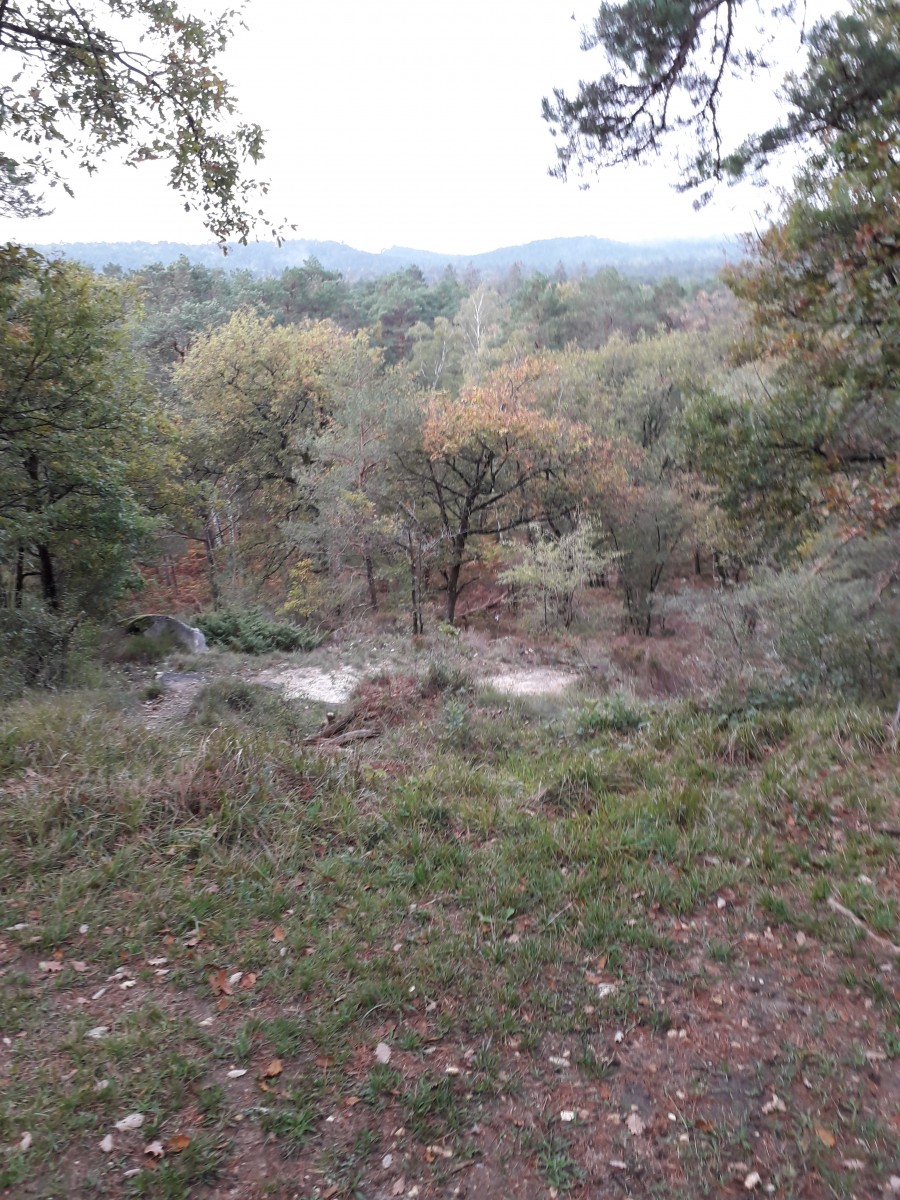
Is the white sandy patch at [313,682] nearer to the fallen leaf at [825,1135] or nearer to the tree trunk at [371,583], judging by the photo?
the fallen leaf at [825,1135]

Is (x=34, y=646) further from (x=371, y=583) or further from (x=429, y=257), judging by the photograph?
(x=429, y=257)

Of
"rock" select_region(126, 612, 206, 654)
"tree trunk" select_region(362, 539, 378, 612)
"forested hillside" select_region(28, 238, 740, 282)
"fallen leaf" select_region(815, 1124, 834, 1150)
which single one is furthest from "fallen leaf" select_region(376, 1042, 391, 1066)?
"forested hillside" select_region(28, 238, 740, 282)

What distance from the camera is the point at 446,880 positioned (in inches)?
Result: 171

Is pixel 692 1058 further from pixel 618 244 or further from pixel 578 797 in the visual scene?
pixel 618 244

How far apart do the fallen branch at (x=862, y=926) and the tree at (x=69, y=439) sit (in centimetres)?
865

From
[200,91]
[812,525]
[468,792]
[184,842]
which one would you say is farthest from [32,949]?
[812,525]

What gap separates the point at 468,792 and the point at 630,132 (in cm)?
602

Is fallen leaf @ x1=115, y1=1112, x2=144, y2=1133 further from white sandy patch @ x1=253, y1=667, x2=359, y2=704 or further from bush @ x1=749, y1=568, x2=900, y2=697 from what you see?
white sandy patch @ x1=253, y1=667, x2=359, y2=704

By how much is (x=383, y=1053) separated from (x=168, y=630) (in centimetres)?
1309

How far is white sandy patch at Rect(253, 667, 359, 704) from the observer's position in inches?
419

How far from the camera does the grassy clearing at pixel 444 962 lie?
8.77ft

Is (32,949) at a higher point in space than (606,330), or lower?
lower

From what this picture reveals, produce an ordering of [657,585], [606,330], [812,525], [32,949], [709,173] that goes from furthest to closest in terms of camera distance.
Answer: [606,330] < [657,585] < [812,525] < [709,173] < [32,949]

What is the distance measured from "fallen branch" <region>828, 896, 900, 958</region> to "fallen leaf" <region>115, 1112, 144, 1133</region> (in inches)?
130
